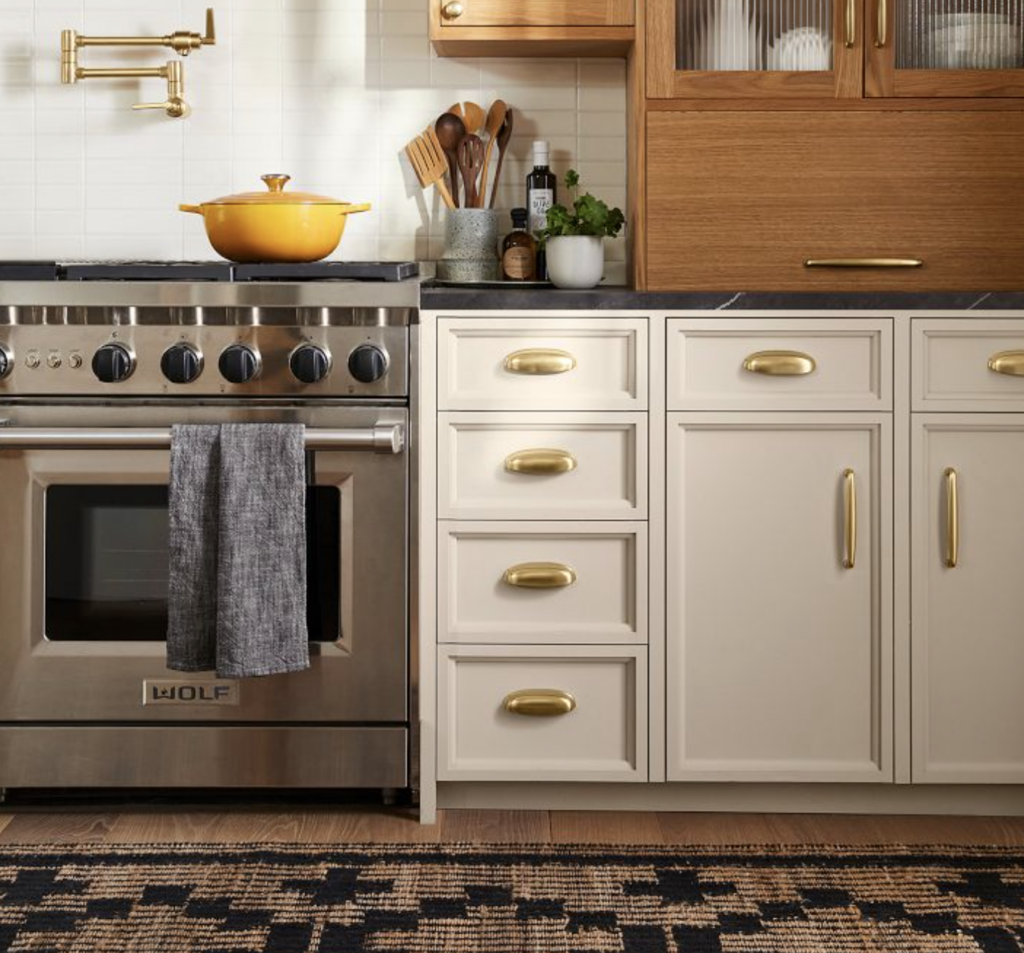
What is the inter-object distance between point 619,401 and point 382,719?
70cm

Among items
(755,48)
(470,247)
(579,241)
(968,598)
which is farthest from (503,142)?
(968,598)

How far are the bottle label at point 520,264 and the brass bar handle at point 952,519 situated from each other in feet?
3.11

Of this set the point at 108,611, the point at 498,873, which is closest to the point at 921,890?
the point at 498,873

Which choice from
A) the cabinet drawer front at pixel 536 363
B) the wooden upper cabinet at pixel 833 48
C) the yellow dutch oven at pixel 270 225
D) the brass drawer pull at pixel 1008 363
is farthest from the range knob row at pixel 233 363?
the brass drawer pull at pixel 1008 363

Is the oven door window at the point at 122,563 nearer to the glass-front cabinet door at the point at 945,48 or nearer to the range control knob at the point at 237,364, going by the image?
the range control knob at the point at 237,364

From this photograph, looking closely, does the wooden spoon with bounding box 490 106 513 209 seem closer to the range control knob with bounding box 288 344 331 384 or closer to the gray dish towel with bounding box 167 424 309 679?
the range control knob with bounding box 288 344 331 384

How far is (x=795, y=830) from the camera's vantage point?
2.34 meters

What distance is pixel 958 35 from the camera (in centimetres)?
249

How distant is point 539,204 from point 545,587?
90 centimetres

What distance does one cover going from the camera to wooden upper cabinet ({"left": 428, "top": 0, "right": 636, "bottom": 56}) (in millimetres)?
2586

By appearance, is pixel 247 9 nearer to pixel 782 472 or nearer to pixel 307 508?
pixel 307 508

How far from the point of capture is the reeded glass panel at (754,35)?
2.49 m

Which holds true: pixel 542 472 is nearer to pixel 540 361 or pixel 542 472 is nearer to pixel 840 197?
pixel 540 361

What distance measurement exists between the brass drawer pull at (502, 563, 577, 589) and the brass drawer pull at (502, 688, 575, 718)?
19 centimetres
